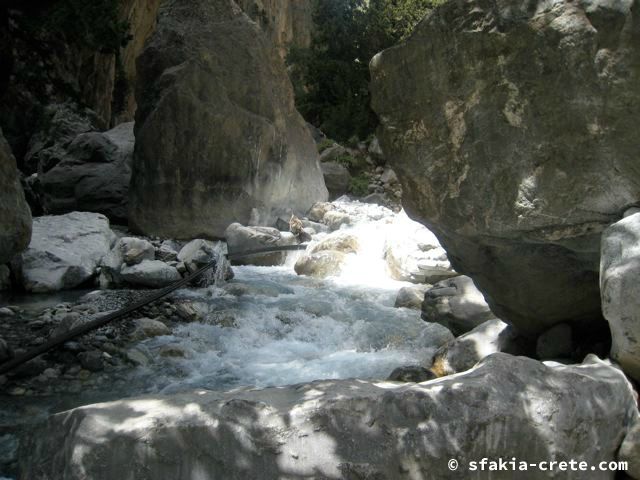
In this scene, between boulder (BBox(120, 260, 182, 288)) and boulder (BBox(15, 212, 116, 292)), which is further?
boulder (BBox(120, 260, 182, 288))

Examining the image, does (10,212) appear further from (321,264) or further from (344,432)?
(344,432)

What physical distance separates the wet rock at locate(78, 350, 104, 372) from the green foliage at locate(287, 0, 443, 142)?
1433cm

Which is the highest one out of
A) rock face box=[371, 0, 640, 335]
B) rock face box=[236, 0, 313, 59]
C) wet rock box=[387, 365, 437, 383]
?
rock face box=[236, 0, 313, 59]

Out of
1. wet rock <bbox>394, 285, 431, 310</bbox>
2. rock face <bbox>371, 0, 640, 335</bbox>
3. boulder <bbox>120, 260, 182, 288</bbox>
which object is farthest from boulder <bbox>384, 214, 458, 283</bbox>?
rock face <bbox>371, 0, 640, 335</bbox>

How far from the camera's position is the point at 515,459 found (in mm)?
2371

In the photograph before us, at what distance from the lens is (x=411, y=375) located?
4082 mm

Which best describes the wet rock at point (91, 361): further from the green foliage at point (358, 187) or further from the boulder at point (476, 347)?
the green foliage at point (358, 187)

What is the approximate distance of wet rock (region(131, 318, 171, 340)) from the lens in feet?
18.3

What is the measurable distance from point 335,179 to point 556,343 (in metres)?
12.1

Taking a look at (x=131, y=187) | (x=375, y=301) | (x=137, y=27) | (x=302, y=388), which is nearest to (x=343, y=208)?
(x=131, y=187)

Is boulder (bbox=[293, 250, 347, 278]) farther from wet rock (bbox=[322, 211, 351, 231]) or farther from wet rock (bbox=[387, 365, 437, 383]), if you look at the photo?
wet rock (bbox=[387, 365, 437, 383])

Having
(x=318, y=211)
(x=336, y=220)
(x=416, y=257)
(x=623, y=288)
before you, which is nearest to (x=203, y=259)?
(x=416, y=257)

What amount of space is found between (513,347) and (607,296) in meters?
1.48

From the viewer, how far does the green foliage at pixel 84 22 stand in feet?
24.4
